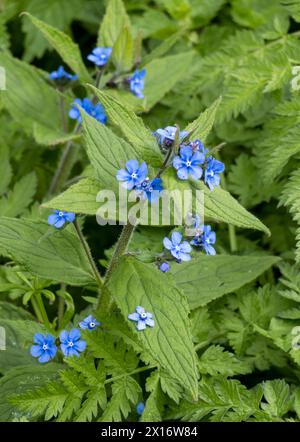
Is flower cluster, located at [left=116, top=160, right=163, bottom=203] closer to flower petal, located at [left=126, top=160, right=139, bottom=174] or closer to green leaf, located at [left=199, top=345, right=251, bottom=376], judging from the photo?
flower petal, located at [left=126, top=160, right=139, bottom=174]

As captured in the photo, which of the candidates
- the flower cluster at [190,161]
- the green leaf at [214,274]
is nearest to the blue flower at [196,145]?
the flower cluster at [190,161]

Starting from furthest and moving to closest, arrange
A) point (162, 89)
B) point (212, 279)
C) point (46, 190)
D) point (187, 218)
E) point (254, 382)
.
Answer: point (46, 190) < point (162, 89) < point (254, 382) < point (212, 279) < point (187, 218)

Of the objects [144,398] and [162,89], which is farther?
[162,89]

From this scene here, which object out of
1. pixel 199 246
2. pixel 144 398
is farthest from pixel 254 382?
pixel 199 246

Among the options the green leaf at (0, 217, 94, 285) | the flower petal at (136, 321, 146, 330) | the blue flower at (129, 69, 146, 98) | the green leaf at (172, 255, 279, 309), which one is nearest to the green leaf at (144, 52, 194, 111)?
the blue flower at (129, 69, 146, 98)

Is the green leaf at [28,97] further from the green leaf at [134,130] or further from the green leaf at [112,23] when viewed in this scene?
the green leaf at [134,130]
